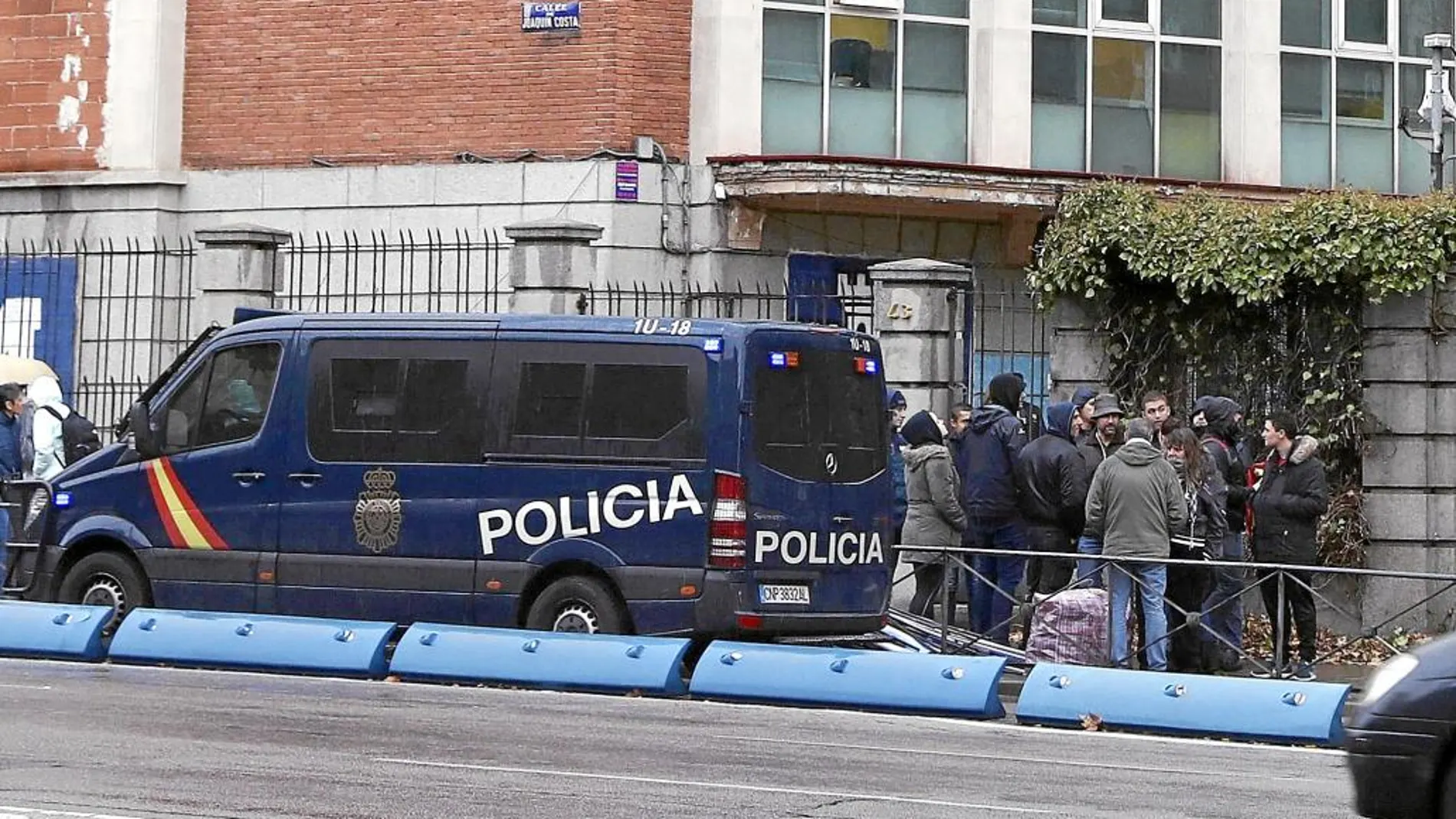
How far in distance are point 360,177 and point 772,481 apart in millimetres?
11307

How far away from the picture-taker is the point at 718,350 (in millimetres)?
14617

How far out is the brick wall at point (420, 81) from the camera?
2398cm

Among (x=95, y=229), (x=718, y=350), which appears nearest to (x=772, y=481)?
(x=718, y=350)

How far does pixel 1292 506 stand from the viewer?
16406mm

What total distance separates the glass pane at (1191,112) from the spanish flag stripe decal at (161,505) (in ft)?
42.8

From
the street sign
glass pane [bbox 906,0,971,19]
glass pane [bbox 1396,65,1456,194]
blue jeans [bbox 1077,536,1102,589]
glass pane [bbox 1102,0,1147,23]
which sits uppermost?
glass pane [bbox 1102,0,1147,23]

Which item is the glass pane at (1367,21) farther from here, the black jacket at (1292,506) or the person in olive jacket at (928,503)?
the person in olive jacket at (928,503)

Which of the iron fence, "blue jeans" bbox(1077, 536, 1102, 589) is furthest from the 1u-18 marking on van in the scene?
the iron fence

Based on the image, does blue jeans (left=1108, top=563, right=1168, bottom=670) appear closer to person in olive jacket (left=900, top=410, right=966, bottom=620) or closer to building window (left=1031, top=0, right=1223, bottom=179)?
person in olive jacket (left=900, top=410, right=966, bottom=620)

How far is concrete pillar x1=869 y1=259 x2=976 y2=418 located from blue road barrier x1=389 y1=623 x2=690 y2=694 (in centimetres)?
540

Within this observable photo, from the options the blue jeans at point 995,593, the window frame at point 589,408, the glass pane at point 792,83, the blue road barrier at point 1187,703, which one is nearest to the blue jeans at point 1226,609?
the blue jeans at point 995,593

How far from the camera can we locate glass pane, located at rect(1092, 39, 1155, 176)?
25.4m

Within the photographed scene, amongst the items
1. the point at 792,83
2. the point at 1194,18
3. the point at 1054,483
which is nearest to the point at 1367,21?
the point at 1194,18

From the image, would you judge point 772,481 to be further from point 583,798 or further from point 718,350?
point 583,798
